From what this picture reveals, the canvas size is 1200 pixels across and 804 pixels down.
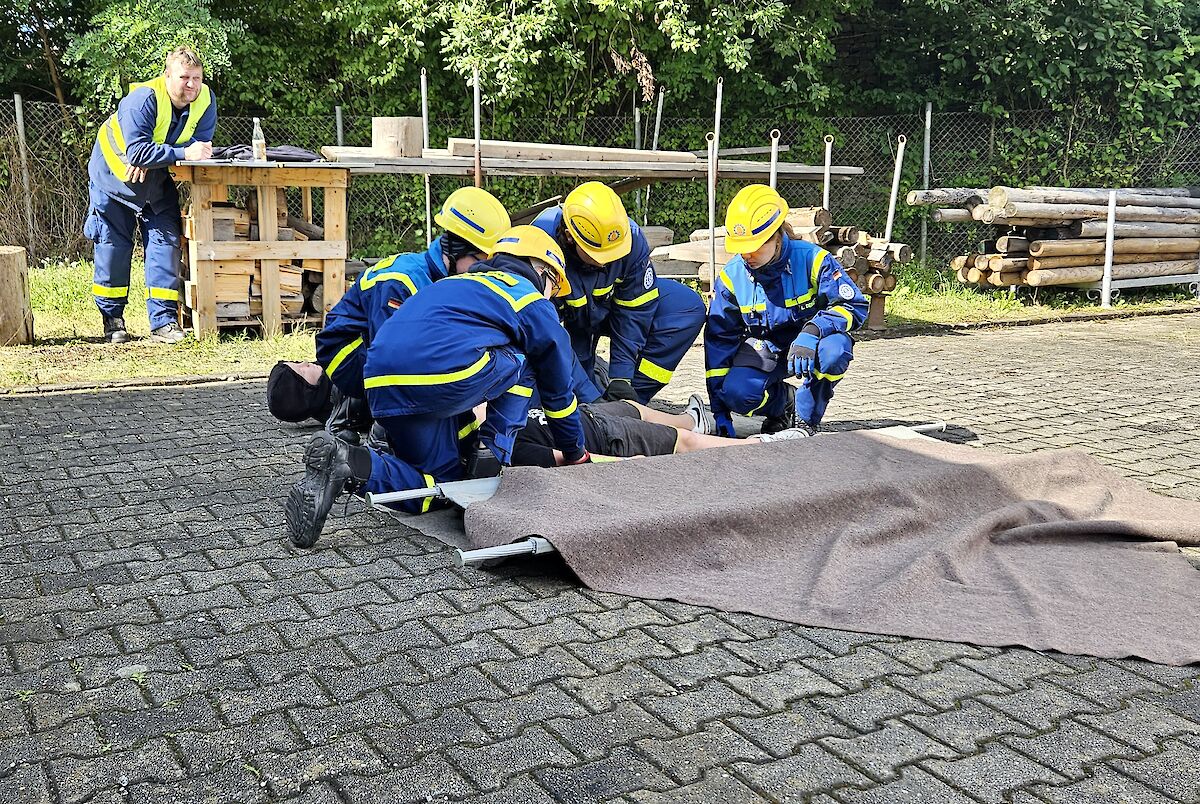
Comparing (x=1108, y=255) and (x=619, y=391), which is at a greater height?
(x=1108, y=255)

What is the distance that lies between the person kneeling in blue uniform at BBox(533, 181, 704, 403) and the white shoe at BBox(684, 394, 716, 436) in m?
0.25

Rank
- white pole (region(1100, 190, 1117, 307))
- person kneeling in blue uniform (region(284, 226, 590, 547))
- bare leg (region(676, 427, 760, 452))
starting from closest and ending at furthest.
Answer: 1. person kneeling in blue uniform (region(284, 226, 590, 547))
2. bare leg (region(676, 427, 760, 452))
3. white pole (region(1100, 190, 1117, 307))

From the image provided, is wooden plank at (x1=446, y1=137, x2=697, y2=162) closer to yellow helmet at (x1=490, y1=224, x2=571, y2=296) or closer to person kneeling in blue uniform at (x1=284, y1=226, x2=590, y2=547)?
yellow helmet at (x1=490, y1=224, x2=571, y2=296)

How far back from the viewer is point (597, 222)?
19.5ft

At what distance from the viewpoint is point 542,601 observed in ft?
13.3

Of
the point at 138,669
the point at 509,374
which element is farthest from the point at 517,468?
the point at 138,669

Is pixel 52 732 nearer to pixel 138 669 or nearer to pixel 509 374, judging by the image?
pixel 138 669

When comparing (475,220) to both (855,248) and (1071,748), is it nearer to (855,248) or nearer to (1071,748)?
(1071,748)

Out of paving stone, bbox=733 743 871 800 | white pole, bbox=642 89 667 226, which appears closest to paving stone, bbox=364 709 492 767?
paving stone, bbox=733 743 871 800

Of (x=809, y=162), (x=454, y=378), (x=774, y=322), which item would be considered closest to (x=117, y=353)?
(x=774, y=322)

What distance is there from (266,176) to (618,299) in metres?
4.13

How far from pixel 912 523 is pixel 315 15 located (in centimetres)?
1333

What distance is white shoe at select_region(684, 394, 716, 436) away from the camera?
6582 millimetres

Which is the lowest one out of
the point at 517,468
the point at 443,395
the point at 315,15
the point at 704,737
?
the point at 704,737
